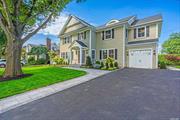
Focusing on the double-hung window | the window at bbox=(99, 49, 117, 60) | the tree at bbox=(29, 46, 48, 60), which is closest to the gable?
the double-hung window

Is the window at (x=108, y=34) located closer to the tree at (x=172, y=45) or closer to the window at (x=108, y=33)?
the window at (x=108, y=33)

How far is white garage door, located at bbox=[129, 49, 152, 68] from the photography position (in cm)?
1662

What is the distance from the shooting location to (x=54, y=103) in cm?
586

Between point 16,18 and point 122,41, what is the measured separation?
1230 cm

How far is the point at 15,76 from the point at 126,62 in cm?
1286

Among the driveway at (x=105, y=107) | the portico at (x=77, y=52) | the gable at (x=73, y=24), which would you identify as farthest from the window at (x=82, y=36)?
the driveway at (x=105, y=107)

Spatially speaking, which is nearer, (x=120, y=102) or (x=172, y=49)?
(x=120, y=102)

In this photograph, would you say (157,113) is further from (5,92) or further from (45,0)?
(45,0)

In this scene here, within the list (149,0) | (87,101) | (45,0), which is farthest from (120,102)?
(149,0)

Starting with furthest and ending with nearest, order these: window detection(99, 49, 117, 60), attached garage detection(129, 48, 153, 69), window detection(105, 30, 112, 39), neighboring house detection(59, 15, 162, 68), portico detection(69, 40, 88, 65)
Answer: portico detection(69, 40, 88, 65) → window detection(105, 30, 112, 39) → window detection(99, 49, 117, 60) → neighboring house detection(59, 15, 162, 68) → attached garage detection(129, 48, 153, 69)

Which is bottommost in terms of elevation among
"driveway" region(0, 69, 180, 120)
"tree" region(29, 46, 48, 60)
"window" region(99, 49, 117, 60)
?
"driveway" region(0, 69, 180, 120)

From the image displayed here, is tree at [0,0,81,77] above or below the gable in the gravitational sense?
below

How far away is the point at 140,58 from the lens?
17.5m

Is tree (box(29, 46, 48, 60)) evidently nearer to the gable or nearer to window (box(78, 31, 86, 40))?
the gable
